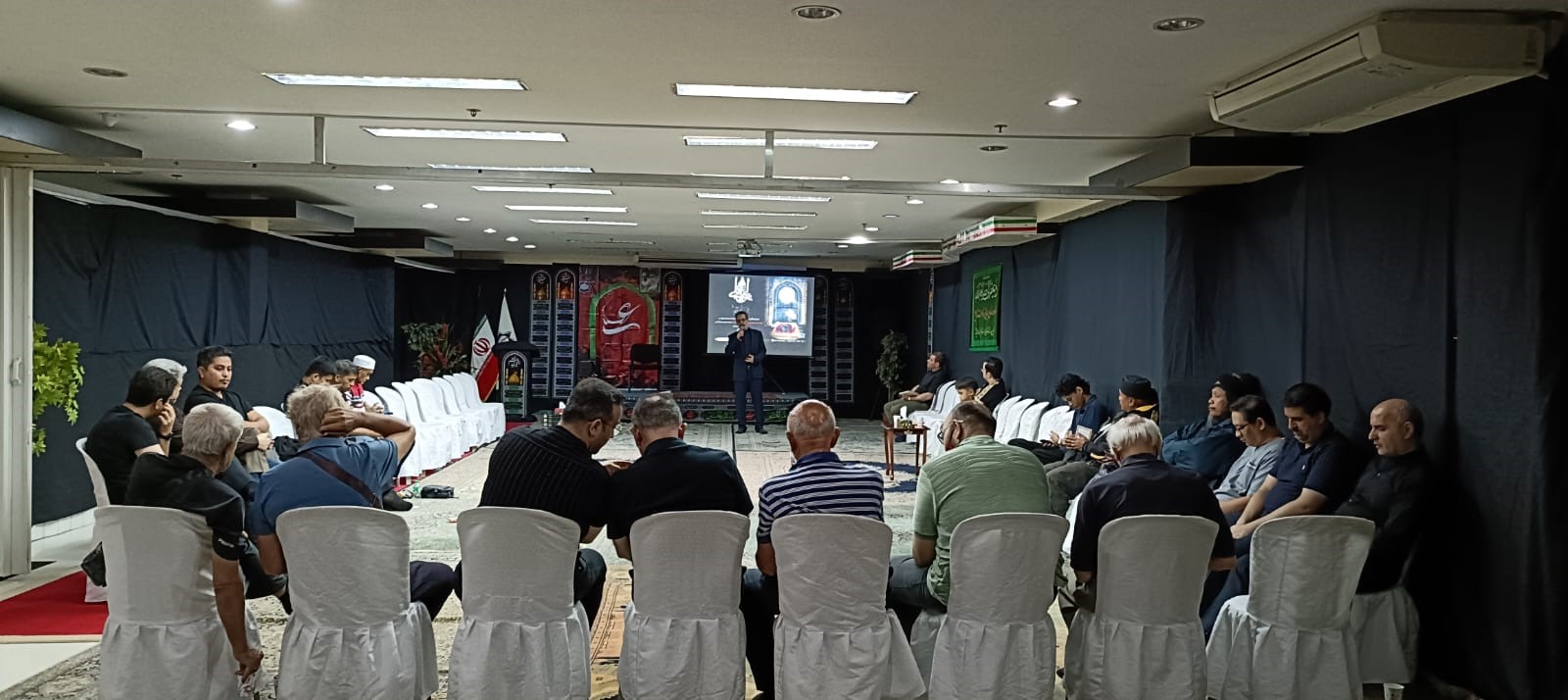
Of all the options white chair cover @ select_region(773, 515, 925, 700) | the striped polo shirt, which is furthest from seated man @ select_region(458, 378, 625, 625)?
white chair cover @ select_region(773, 515, 925, 700)

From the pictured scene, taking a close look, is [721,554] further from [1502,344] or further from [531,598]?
[1502,344]

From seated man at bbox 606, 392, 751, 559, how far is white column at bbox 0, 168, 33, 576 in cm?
418

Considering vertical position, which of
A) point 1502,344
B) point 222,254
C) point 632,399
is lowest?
point 632,399

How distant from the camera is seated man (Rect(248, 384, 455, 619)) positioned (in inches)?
150

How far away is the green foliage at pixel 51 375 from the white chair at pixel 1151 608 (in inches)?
240

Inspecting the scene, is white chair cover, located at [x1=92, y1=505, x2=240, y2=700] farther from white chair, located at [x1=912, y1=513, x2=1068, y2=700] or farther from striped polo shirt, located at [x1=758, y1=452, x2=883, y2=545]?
white chair, located at [x1=912, y1=513, x2=1068, y2=700]

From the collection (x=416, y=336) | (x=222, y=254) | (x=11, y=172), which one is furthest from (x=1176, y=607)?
(x=416, y=336)

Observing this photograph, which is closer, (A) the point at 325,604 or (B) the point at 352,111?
(A) the point at 325,604

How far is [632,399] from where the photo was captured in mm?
17062

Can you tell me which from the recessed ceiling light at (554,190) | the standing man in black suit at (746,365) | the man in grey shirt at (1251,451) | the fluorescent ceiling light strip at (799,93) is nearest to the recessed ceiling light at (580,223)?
the recessed ceiling light at (554,190)

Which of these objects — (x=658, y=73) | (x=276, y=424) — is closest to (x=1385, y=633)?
(x=658, y=73)

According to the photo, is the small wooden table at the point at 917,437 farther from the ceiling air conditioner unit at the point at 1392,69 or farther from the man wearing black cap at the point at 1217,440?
the ceiling air conditioner unit at the point at 1392,69

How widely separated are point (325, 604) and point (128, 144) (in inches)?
184

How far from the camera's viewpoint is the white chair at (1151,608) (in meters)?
3.67
